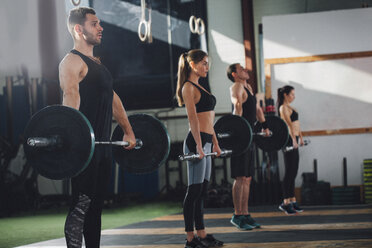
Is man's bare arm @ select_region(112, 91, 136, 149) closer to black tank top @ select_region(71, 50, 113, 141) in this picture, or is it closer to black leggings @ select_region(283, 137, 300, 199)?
black tank top @ select_region(71, 50, 113, 141)

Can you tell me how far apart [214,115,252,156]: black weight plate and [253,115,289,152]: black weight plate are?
94 cm

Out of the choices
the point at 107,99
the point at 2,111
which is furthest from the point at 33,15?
the point at 107,99

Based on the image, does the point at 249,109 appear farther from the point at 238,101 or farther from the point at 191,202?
the point at 191,202

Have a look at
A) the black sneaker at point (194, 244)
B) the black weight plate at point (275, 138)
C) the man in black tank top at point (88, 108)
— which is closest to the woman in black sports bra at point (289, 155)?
the black weight plate at point (275, 138)

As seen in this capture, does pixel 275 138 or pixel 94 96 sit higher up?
pixel 94 96

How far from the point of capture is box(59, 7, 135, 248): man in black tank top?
7.95 ft

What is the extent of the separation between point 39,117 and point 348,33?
6465mm

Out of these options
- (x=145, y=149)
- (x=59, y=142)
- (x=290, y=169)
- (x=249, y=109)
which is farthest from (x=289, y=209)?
(x=59, y=142)

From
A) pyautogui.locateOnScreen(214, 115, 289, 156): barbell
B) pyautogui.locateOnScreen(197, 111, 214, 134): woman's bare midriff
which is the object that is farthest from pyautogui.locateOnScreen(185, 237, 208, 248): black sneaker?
pyautogui.locateOnScreen(214, 115, 289, 156): barbell

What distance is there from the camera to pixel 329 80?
797 cm

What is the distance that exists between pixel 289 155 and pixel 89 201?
4013mm

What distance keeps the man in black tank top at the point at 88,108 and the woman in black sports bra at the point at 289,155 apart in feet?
12.5

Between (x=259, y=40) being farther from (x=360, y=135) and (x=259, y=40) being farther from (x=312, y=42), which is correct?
(x=360, y=135)

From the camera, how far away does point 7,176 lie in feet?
28.7
